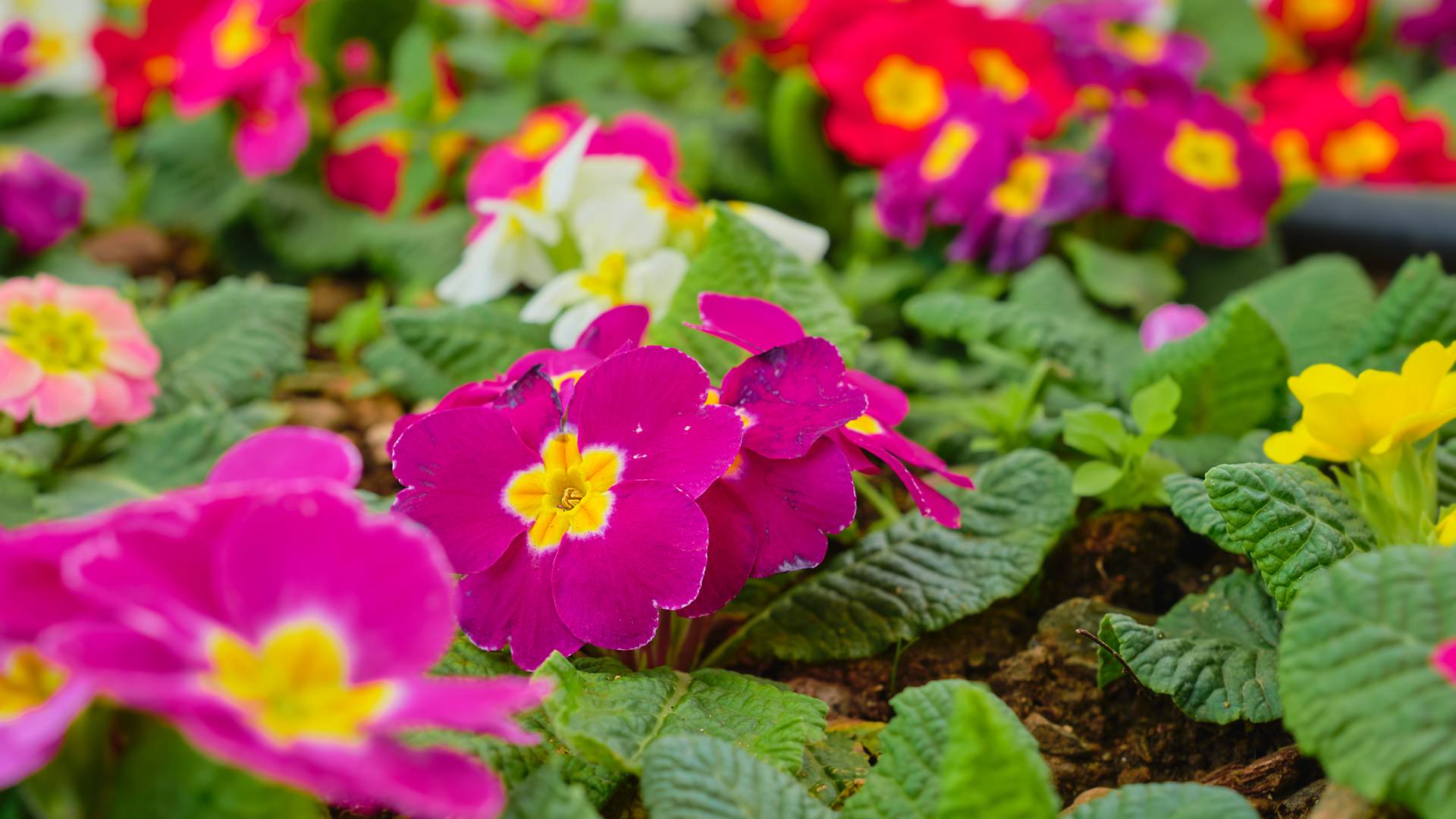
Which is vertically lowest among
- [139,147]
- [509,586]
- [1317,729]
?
[139,147]

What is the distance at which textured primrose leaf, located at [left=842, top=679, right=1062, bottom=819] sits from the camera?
0.61 metres

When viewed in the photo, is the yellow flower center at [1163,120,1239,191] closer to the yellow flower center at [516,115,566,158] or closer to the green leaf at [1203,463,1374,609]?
the yellow flower center at [516,115,566,158]

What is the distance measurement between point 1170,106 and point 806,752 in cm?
127

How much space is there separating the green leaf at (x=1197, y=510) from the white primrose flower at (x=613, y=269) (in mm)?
519

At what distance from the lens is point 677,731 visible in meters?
0.76

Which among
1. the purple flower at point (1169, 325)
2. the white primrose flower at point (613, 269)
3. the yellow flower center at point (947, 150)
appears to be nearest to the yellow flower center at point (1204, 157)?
the yellow flower center at point (947, 150)

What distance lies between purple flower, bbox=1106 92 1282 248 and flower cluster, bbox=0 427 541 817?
134cm

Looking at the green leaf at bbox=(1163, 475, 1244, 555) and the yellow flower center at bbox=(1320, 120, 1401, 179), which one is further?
the yellow flower center at bbox=(1320, 120, 1401, 179)

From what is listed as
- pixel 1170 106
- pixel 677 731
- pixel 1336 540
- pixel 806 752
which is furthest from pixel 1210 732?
pixel 1170 106

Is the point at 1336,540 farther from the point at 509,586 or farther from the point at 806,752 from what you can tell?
the point at 509,586

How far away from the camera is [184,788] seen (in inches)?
20.6

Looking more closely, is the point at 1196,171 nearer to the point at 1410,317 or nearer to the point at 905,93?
the point at 905,93

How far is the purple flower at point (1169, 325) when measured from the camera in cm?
124

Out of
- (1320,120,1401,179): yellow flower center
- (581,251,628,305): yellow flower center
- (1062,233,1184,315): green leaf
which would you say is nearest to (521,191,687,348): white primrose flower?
(581,251,628,305): yellow flower center
